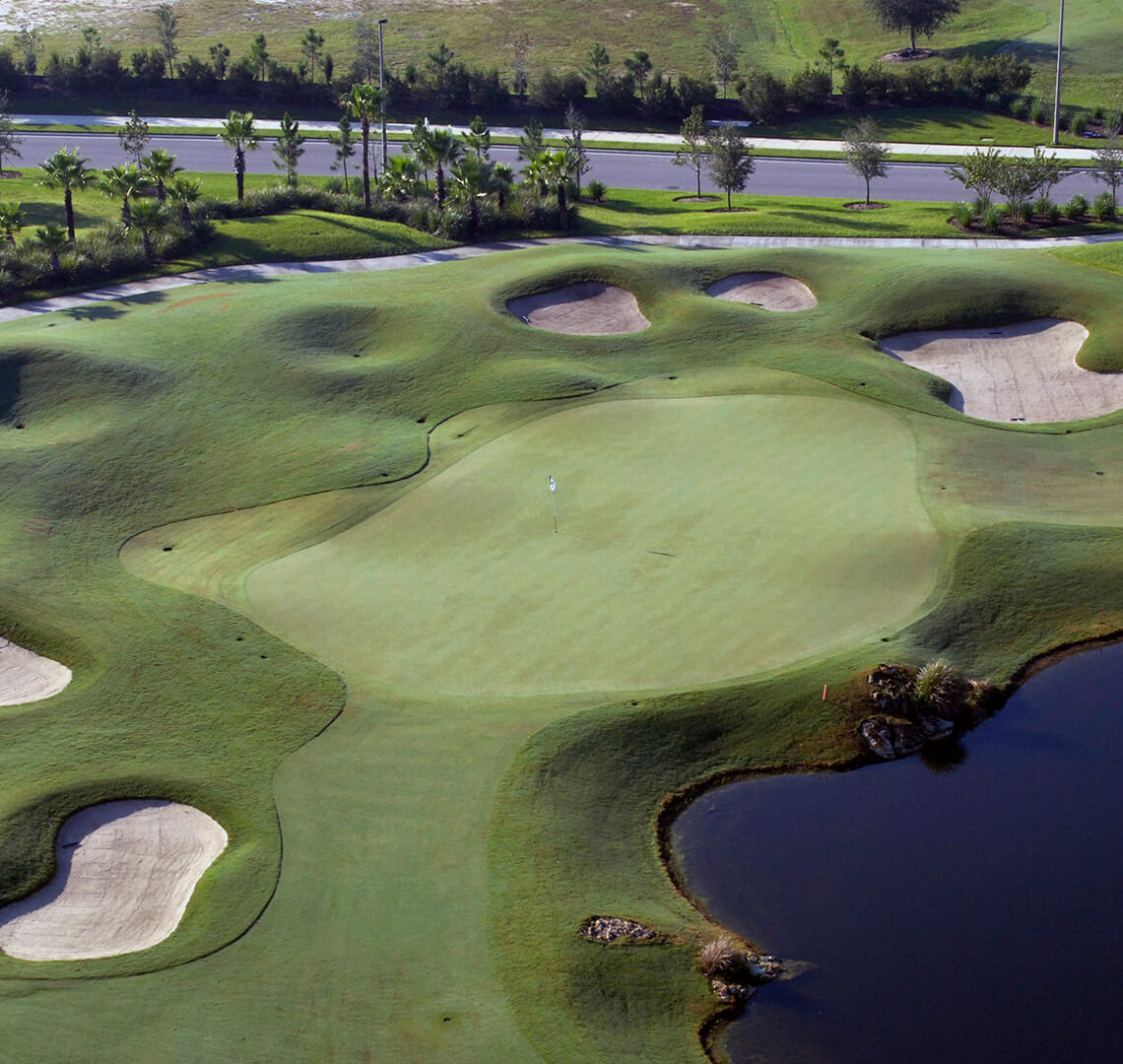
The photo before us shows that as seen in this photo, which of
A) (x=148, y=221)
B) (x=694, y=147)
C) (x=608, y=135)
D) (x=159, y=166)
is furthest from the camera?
(x=608, y=135)

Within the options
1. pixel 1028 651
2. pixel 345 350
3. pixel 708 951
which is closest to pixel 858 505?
pixel 1028 651

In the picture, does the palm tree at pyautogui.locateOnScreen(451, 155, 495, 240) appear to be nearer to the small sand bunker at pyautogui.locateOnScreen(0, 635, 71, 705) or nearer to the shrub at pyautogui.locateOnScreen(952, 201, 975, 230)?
the shrub at pyautogui.locateOnScreen(952, 201, 975, 230)

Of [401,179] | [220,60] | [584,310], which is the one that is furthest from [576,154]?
[220,60]

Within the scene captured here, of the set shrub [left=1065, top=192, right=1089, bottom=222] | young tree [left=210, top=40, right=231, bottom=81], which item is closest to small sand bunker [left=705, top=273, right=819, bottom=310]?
shrub [left=1065, top=192, right=1089, bottom=222]

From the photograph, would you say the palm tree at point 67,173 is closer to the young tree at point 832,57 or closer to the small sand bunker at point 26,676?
the small sand bunker at point 26,676

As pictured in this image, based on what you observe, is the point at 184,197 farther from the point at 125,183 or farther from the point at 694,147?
the point at 694,147

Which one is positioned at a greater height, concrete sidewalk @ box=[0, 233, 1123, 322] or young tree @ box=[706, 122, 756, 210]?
young tree @ box=[706, 122, 756, 210]

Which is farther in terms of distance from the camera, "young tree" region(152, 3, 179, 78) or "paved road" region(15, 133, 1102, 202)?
"young tree" region(152, 3, 179, 78)
